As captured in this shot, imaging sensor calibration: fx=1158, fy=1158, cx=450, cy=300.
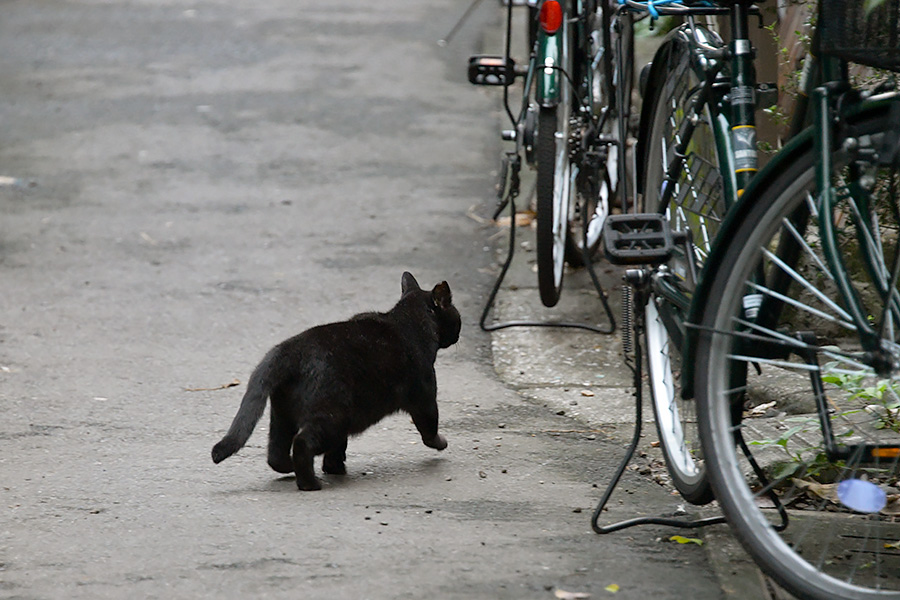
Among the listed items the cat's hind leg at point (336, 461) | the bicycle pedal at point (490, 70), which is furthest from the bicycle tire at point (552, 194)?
the cat's hind leg at point (336, 461)

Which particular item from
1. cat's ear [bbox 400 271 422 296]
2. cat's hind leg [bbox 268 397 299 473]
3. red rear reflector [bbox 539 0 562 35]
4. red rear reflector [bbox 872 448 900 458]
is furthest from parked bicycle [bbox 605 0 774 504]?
red rear reflector [bbox 539 0 562 35]

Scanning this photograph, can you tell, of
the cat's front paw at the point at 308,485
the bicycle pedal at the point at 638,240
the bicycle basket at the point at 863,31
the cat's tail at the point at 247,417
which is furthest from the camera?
the cat's front paw at the point at 308,485

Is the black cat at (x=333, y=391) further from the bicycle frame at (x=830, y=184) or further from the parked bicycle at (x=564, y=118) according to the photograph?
the bicycle frame at (x=830, y=184)

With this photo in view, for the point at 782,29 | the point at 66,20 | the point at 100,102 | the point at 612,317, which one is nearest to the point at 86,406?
the point at 612,317

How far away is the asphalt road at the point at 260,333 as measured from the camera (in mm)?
2977

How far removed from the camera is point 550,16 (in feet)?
16.7

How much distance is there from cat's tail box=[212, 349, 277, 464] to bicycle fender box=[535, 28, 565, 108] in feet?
6.50

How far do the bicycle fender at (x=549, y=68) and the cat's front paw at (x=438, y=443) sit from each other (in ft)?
5.58

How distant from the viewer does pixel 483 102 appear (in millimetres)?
9391

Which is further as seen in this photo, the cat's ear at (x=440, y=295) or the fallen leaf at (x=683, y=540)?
the cat's ear at (x=440, y=295)

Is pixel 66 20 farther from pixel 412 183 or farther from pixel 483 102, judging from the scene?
pixel 412 183

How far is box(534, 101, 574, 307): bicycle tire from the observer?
490cm

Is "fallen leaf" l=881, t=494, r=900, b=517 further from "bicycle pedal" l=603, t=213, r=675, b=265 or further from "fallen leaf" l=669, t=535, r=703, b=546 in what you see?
"bicycle pedal" l=603, t=213, r=675, b=265

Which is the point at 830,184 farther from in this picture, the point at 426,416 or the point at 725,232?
the point at 426,416
